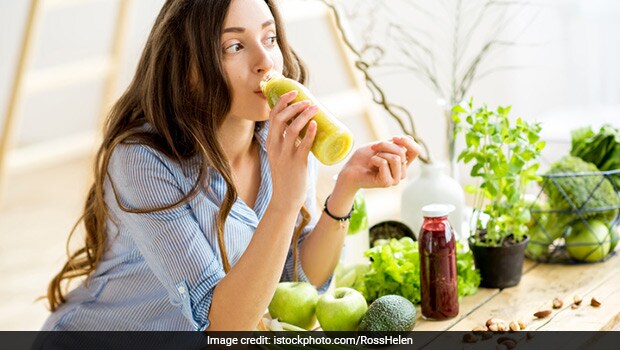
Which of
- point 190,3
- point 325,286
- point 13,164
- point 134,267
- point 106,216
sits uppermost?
point 190,3

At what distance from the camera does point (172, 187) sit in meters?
1.65

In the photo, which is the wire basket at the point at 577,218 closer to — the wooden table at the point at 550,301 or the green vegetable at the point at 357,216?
the wooden table at the point at 550,301

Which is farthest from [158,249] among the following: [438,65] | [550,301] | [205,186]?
[438,65]

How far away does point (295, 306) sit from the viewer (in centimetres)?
167

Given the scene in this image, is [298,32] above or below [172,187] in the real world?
below

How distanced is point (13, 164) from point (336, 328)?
2.97 meters

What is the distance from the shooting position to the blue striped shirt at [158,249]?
62.9 inches

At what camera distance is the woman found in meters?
1.57

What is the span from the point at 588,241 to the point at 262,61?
0.85 meters

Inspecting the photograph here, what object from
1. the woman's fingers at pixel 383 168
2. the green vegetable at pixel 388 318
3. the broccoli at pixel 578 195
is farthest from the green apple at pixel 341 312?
the broccoli at pixel 578 195

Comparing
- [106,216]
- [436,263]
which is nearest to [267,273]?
[436,263]

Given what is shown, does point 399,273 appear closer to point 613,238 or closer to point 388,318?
point 388,318

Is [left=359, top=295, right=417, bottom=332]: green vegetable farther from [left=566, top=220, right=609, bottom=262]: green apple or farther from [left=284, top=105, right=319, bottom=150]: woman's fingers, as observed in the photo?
[left=566, top=220, right=609, bottom=262]: green apple

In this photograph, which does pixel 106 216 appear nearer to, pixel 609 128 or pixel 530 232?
pixel 530 232
